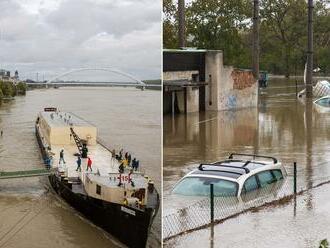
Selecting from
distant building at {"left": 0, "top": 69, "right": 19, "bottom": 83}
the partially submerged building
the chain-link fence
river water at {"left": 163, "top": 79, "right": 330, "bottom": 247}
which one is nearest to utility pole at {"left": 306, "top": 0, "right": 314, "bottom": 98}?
river water at {"left": 163, "top": 79, "right": 330, "bottom": 247}

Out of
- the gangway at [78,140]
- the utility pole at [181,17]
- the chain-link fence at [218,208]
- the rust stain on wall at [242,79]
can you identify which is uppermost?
the utility pole at [181,17]

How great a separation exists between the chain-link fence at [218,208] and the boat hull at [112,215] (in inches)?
17.5

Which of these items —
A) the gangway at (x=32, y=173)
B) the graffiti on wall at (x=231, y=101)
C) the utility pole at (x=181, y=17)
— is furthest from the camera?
the graffiti on wall at (x=231, y=101)

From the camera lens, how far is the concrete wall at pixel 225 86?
20234 mm

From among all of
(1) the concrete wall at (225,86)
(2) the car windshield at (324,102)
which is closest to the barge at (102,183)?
(1) the concrete wall at (225,86)

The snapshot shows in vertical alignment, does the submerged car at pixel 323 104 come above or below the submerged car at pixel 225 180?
above

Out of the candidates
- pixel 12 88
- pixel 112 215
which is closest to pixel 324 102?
pixel 112 215

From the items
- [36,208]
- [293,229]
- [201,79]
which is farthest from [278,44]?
[293,229]

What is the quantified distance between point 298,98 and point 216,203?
66.2 feet

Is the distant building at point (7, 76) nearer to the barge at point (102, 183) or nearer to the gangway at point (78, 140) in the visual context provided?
the barge at point (102, 183)

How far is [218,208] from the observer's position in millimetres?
6957

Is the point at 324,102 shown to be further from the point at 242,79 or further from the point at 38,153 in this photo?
the point at 38,153

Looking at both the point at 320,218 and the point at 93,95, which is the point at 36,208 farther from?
the point at 93,95

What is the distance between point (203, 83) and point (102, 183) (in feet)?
47.1
